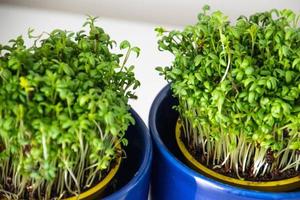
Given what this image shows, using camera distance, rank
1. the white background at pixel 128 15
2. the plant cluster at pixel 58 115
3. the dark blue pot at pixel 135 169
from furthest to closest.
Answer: the white background at pixel 128 15 → the dark blue pot at pixel 135 169 → the plant cluster at pixel 58 115

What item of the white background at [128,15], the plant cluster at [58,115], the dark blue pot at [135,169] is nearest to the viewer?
the plant cluster at [58,115]

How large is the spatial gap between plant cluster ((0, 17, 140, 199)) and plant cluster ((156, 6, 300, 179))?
0.11 m

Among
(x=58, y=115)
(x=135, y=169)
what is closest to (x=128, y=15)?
(x=135, y=169)

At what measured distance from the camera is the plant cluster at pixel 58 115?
737mm

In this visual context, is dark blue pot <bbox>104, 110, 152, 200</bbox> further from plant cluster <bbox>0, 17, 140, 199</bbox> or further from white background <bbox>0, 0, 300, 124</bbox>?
white background <bbox>0, 0, 300, 124</bbox>

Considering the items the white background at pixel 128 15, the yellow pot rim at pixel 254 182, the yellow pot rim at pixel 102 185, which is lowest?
the yellow pot rim at pixel 102 185

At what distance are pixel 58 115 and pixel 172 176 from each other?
0.26 meters

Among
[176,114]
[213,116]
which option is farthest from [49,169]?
[176,114]

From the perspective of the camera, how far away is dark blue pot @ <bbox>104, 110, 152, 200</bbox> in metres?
0.84

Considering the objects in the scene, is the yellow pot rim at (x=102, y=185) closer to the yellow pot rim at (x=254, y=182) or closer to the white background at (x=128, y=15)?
the yellow pot rim at (x=254, y=182)

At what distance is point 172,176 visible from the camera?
0.92 m

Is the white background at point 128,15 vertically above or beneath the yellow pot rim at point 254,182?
above

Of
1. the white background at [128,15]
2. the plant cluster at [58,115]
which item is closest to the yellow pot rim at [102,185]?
the plant cluster at [58,115]

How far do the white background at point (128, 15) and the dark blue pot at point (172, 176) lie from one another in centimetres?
40
